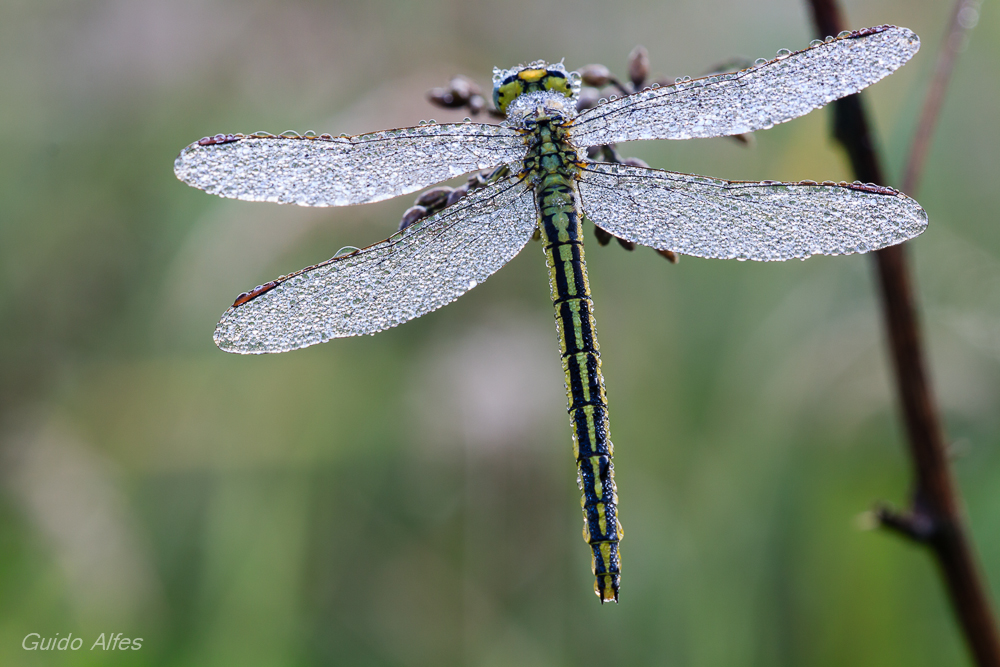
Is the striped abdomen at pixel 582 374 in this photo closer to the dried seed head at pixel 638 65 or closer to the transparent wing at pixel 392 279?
the transparent wing at pixel 392 279

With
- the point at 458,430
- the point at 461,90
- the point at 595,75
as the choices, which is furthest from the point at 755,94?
the point at 458,430

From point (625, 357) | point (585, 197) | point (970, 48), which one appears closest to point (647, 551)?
point (625, 357)

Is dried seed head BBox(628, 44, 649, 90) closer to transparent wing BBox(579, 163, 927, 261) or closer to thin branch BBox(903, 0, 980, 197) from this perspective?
transparent wing BBox(579, 163, 927, 261)

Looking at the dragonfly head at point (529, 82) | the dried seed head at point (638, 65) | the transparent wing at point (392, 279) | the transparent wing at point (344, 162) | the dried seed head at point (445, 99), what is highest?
the dragonfly head at point (529, 82)

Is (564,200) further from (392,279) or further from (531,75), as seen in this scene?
(392,279)

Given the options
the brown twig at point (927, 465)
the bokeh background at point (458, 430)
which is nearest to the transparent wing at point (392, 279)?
the bokeh background at point (458, 430)

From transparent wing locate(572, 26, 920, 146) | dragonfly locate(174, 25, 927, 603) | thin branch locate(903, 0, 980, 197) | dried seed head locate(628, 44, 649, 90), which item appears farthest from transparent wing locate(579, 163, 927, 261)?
thin branch locate(903, 0, 980, 197)

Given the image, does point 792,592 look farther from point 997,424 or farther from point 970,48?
point 970,48
